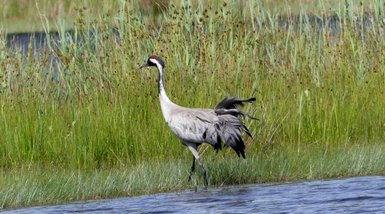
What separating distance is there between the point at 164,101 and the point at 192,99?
795 mm

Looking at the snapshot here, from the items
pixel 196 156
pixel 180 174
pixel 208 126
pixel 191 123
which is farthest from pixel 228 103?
pixel 180 174

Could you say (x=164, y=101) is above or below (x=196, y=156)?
above

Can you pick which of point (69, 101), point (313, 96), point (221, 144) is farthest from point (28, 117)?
point (313, 96)

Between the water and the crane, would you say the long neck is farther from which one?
the water

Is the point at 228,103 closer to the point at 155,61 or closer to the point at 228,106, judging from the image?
the point at 228,106

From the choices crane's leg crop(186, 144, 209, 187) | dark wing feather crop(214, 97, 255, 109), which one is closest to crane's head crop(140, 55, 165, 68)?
dark wing feather crop(214, 97, 255, 109)

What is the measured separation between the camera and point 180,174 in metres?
9.18

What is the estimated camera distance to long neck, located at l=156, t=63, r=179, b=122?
9383 mm

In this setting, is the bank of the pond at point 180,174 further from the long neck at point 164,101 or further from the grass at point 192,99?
the long neck at point 164,101

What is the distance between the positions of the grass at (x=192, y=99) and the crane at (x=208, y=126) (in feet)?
0.75

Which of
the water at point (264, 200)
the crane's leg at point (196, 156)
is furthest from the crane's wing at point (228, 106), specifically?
the water at point (264, 200)

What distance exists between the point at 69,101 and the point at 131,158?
98 centimetres

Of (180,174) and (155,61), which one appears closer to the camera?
(180,174)

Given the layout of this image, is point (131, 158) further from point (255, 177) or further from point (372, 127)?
point (372, 127)
